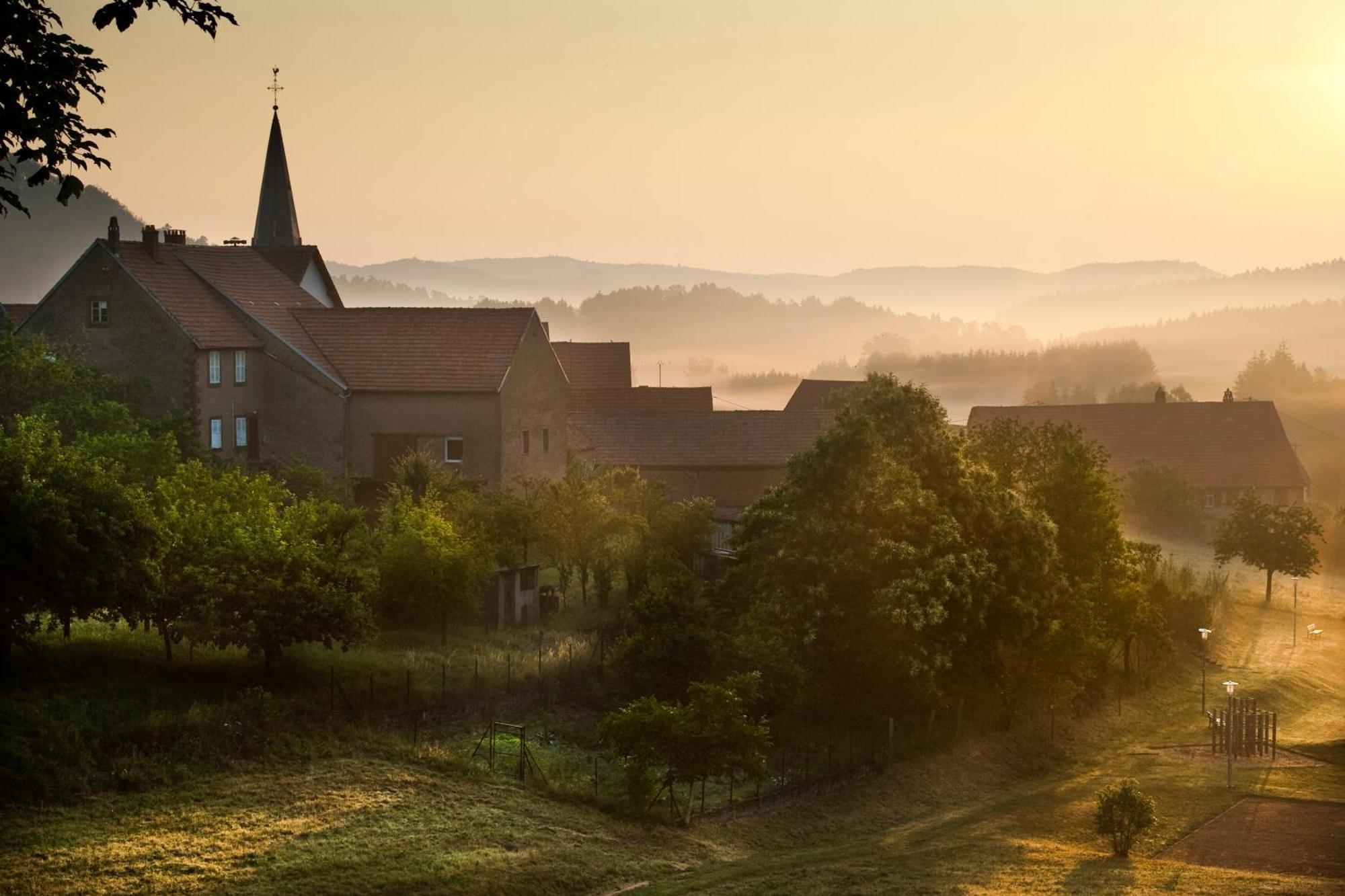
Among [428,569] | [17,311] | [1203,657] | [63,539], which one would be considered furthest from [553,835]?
[17,311]

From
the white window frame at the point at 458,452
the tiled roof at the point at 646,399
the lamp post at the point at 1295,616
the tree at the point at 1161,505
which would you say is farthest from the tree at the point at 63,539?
the tree at the point at 1161,505

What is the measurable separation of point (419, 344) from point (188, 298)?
29.5ft

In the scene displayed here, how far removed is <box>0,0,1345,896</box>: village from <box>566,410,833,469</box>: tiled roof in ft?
37.0

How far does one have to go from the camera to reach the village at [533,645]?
26406 millimetres

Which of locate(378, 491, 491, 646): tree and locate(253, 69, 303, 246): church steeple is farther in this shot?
locate(253, 69, 303, 246): church steeple

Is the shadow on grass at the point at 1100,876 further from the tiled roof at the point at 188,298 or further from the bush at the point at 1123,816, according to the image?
the tiled roof at the point at 188,298

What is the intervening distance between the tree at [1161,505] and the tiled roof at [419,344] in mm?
40421

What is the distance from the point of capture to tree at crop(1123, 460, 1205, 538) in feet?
277

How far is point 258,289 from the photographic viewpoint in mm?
63125

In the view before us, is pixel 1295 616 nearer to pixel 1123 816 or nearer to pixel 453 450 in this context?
pixel 453 450

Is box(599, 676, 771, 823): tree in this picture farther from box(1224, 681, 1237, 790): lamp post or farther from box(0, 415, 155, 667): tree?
box(1224, 681, 1237, 790): lamp post

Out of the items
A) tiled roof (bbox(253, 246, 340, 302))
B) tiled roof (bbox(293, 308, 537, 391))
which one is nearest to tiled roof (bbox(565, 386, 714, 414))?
tiled roof (bbox(253, 246, 340, 302))

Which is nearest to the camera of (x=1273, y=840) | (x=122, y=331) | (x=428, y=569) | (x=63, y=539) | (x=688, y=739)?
(x=63, y=539)

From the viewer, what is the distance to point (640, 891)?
24.5 m
